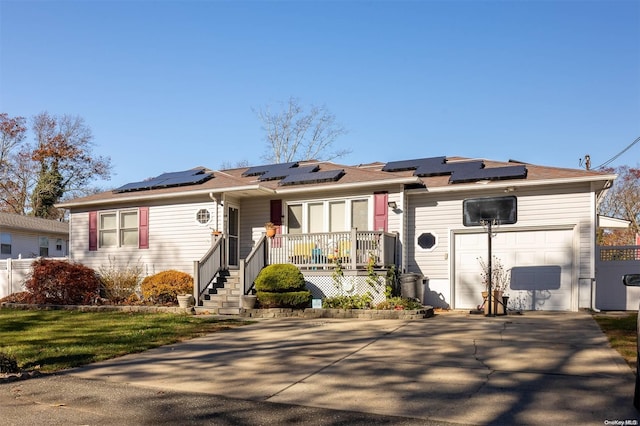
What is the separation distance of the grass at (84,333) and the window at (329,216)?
15.0 feet

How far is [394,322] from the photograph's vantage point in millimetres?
11164

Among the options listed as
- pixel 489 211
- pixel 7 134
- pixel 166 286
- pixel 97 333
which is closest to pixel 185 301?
pixel 166 286

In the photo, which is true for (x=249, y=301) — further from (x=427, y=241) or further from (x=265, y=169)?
(x=265, y=169)

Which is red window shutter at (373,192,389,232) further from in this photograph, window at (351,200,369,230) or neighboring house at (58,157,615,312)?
window at (351,200,369,230)

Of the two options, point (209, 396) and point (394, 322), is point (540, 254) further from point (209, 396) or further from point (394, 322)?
point (209, 396)

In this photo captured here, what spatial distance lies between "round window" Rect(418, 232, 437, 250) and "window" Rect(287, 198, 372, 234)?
1.51 metres

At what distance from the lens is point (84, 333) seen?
33.6ft

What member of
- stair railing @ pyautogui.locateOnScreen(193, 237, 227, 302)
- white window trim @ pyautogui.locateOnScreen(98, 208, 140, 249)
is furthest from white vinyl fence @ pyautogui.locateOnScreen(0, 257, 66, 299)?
stair railing @ pyautogui.locateOnScreen(193, 237, 227, 302)

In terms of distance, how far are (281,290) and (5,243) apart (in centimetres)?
1965

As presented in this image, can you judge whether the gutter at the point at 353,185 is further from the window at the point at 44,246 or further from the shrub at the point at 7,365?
the window at the point at 44,246

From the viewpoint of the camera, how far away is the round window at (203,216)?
54.2 ft

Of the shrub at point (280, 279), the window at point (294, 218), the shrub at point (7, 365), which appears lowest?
the shrub at point (7, 365)

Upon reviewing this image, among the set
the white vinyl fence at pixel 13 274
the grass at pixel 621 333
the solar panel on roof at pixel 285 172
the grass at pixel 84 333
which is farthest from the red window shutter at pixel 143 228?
the grass at pixel 621 333

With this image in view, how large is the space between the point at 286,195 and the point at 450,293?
18.2 feet
